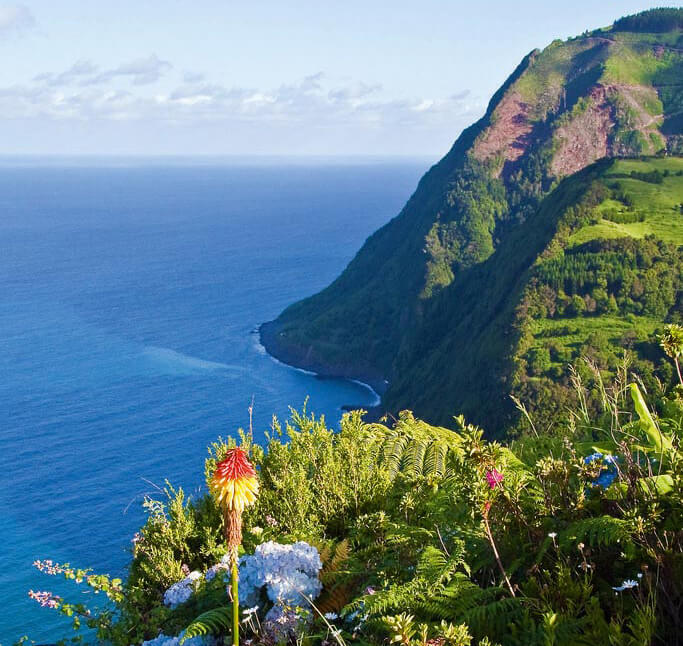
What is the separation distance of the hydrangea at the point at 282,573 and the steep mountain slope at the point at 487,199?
84.4m

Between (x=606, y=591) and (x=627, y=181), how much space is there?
Answer: 91.4 meters

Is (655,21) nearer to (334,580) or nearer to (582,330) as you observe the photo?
(582,330)

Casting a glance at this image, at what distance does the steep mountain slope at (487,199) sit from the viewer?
351ft

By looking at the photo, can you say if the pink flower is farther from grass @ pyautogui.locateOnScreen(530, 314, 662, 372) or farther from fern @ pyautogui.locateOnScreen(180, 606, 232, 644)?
grass @ pyautogui.locateOnScreen(530, 314, 662, 372)

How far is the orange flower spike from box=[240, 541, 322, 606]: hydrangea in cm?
253

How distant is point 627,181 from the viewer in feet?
292

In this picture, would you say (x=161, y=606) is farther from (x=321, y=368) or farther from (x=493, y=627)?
(x=321, y=368)

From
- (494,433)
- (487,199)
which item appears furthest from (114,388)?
(487,199)

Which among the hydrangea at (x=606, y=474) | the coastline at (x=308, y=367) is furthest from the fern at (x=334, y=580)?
the coastline at (x=308, y=367)

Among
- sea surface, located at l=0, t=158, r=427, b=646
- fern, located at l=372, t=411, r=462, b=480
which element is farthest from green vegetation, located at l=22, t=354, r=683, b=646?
sea surface, located at l=0, t=158, r=427, b=646

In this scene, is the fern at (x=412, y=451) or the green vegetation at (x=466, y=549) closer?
the green vegetation at (x=466, y=549)

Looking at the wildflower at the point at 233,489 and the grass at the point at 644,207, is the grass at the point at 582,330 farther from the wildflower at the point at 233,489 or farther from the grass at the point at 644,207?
the wildflower at the point at 233,489

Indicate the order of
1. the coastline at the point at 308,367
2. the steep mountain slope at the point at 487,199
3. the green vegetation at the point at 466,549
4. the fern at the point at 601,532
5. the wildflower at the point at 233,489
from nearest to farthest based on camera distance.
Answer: the wildflower at the point at 233,489
the green vegetation at the point at 466,549
the fern at the point at 601,532
the steep mountain slope at the point at 487,199
the coastline at the point at 308,367

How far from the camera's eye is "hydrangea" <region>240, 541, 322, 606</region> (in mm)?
7426
